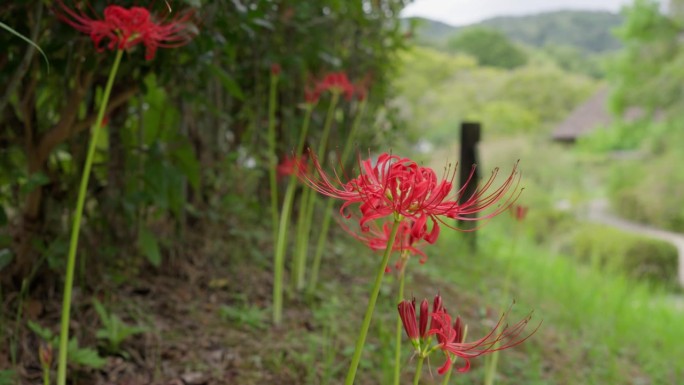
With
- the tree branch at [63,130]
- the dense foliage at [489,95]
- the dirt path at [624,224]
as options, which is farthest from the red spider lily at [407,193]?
the dense foliage at [489,95]

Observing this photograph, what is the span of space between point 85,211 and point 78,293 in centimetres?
25

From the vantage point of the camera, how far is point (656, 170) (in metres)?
11.1

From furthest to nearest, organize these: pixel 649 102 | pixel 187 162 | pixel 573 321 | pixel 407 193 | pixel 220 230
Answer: pixel 649 102 < pixel 573 321 < pixel 220 230 < pixel 187 162 < pixel 407 193

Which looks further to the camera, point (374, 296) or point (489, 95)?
point (489, 95)

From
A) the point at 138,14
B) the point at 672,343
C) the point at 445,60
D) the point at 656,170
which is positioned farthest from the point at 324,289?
the point at 445,60

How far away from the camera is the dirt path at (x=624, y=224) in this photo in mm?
9880

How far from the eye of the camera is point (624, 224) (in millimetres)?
11453

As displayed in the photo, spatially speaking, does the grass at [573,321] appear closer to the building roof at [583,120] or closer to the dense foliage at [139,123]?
the dense foliage at [139,123]

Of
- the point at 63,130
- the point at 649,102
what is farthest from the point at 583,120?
the point at 63,130

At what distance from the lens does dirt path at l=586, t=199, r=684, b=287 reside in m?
9.88

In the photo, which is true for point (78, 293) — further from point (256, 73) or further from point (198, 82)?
point (256, 73)

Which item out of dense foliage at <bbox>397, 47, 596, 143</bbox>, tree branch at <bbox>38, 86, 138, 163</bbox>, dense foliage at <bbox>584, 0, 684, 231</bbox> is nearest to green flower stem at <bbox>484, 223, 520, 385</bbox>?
tree branch at <bbox>38, 86, 138, 163</bbox>

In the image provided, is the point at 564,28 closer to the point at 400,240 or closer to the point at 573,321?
the point at 573,321

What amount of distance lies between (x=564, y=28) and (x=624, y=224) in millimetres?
35099
